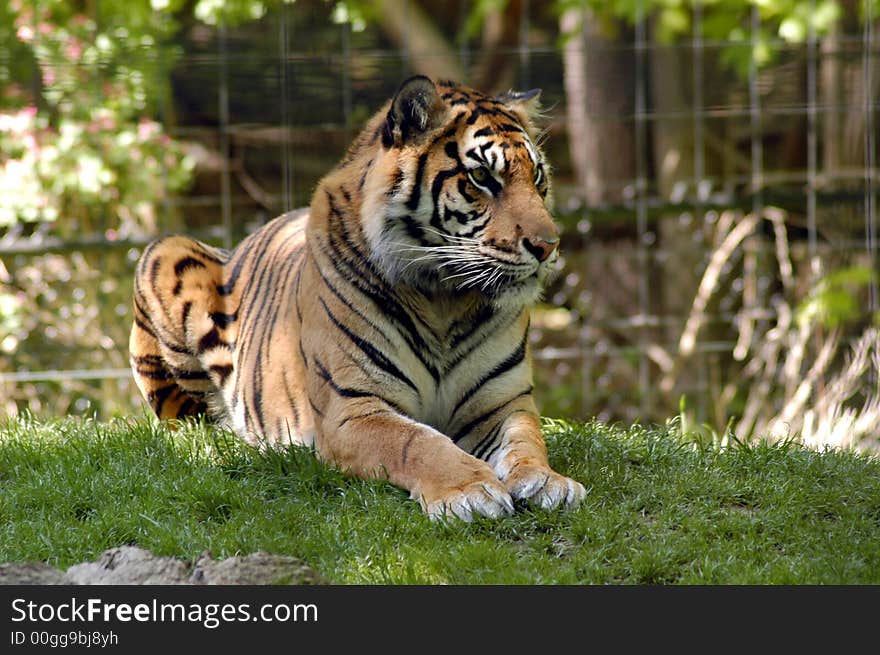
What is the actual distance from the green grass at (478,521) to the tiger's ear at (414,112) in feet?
3.78

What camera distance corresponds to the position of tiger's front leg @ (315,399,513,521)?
3.55m

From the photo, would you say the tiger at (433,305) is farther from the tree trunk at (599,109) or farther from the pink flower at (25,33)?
the pink flower at (25,33)

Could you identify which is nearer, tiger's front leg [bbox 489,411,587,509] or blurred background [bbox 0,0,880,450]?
tiger's front leg [bbox 489,411,587,509]

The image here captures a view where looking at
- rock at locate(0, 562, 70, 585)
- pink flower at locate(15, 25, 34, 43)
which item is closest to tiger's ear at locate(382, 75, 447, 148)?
rock at locate(0, 562, 70, 585)

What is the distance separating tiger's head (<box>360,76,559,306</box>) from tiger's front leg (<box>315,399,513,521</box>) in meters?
0.50

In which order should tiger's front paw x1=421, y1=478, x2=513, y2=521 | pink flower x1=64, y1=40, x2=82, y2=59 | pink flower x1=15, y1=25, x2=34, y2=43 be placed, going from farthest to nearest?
pink flower x1=15, y1=25, x2=34, y2=43 < pink flower x1=64, y1=40, x2=82, y2=59 < tiger's front paw x1=421, y1=478, x2=513, y2=521

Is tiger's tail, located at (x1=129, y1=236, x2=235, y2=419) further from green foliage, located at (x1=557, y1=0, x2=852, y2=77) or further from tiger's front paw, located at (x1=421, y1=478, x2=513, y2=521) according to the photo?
green foliage, located at (x1=557, y1=0, x2=852, y2=77)

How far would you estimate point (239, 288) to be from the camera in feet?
17.9

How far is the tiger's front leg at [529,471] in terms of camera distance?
3656 millimetres

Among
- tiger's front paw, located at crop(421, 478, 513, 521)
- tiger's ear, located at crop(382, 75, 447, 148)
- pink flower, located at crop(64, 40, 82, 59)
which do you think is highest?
pink flower, located at crop(64, 40, 82, 59)

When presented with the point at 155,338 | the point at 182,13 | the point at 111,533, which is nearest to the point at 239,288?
the point at 155,338

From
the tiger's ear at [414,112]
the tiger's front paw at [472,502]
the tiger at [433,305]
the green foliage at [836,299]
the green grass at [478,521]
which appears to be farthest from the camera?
the green foliage at [836,299]

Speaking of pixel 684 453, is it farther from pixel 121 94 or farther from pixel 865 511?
pixel 121 94

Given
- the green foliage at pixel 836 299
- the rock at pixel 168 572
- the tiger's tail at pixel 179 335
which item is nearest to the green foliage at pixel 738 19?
the green foliage at pixel 836 299
